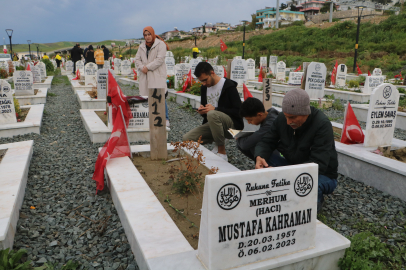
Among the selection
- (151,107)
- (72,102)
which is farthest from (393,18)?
(151,107)

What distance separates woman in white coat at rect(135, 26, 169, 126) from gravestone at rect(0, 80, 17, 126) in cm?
251

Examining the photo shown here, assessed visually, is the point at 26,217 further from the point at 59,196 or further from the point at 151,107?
the point at 151,107

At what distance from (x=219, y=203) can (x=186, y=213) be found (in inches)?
45.8

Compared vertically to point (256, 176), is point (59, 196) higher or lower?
lower

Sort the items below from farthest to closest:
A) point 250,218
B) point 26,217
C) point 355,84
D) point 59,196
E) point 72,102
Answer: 1. point 355,84
2. point 72,102
3. point 59,196
4. point 26,217
5. point 250,218

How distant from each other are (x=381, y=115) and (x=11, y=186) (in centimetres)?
455

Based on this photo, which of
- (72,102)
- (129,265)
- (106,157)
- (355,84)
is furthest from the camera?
(355,84)

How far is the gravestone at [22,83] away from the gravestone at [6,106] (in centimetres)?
462

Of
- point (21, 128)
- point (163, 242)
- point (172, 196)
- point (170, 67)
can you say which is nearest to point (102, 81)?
point (21, 128)

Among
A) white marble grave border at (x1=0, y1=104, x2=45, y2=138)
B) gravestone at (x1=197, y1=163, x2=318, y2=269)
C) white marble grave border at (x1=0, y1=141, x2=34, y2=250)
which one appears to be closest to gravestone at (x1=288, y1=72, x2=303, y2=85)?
white marble grave border at (x1=0, y1=104, x2=45, y2=138)

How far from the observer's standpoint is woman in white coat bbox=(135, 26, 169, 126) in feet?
18.5

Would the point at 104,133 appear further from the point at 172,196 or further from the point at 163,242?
the point at 163,242

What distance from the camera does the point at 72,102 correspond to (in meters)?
10.3

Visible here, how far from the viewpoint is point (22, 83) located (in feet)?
33.6
